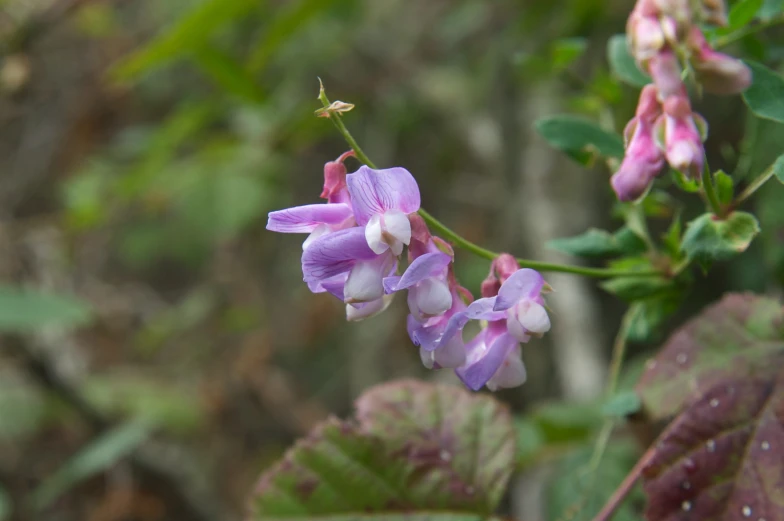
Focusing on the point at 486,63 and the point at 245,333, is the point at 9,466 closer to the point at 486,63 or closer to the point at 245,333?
the point at 245,333

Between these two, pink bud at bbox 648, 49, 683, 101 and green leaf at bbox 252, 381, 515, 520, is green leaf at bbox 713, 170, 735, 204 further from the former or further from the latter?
green leaf at bbox 252, 381, 515, 520

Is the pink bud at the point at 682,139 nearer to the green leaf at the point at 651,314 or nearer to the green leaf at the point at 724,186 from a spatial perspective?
the green leaf at the point at 724,186

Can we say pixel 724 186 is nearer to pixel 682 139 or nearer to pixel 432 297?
pixel 682 139

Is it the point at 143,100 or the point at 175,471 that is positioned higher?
the point at 143,100

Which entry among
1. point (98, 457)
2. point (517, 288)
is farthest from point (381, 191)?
point (98, 457)

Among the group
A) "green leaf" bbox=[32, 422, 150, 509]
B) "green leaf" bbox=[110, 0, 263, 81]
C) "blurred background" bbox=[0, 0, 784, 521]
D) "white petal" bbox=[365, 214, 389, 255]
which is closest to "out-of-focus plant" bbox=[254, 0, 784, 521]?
"white petal" bbox=[365, 214, 389, 255]

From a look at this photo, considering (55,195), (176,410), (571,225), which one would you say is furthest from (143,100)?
(571,225)
